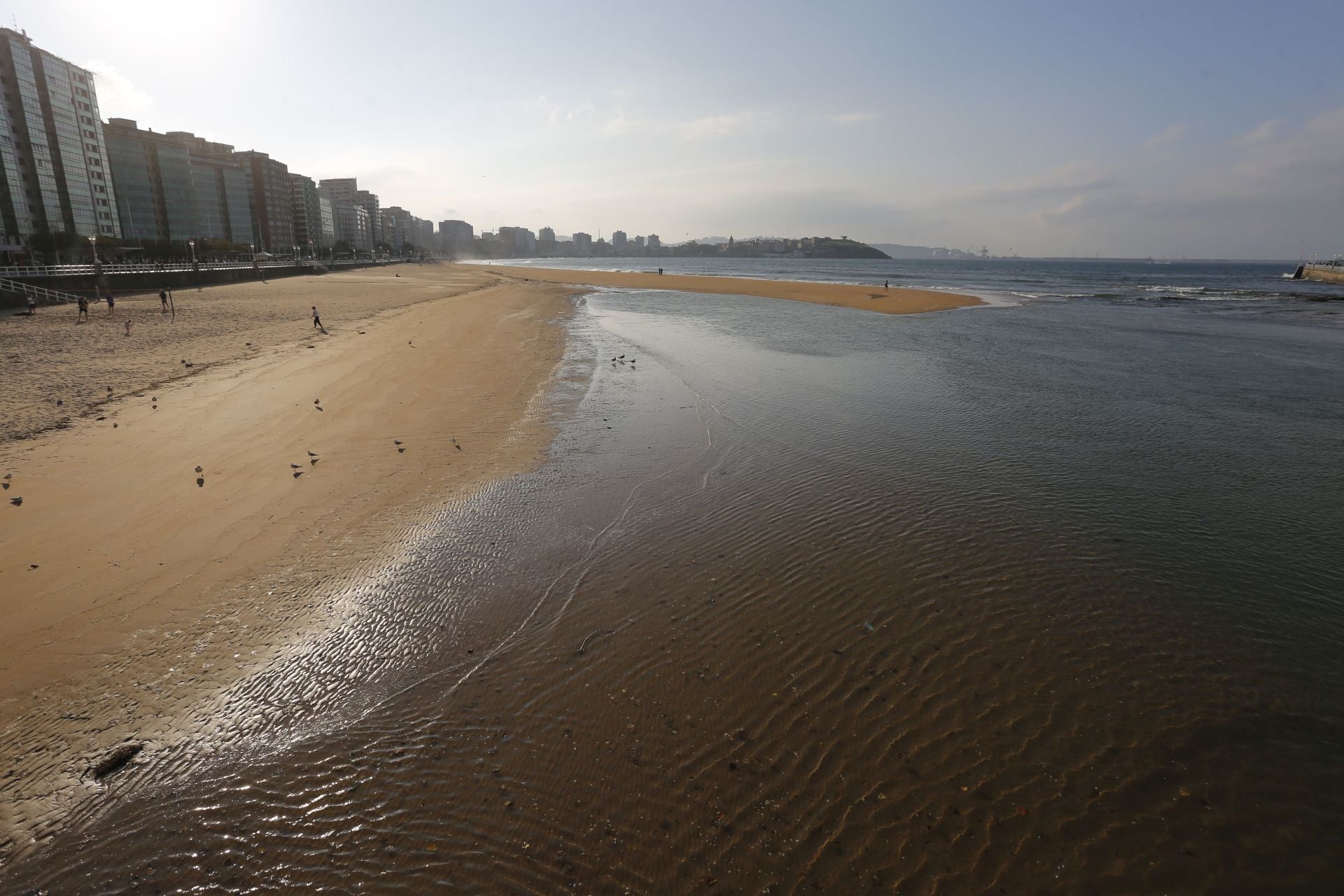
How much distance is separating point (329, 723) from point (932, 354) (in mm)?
23806

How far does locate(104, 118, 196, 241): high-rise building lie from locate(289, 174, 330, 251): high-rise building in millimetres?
47193

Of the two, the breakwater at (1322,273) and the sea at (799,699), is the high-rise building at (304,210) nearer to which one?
the sea at (799,699)

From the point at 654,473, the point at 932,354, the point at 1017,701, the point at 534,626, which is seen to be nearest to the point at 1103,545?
the point at 1017,701

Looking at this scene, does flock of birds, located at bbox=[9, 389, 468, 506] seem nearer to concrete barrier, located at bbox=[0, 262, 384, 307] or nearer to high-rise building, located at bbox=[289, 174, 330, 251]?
concrete barrier, located at bbox=[0, 262, 384, 307]

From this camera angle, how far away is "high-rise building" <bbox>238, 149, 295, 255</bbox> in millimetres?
146500

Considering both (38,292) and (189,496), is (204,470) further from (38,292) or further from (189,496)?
(38,292)

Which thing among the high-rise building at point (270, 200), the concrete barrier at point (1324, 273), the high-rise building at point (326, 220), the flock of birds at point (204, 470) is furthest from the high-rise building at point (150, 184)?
the concrete barrier at point (1324, 273)

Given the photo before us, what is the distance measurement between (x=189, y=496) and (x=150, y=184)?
138 m

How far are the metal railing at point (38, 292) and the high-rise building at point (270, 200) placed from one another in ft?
397

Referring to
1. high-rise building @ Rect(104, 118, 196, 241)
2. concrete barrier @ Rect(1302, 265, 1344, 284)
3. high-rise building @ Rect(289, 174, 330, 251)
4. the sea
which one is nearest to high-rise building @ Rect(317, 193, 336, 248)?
high-rise building @ Rect(289, 174, 330, 251)

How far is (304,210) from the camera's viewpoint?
166 metres

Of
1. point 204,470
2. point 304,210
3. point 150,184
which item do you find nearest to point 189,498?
point 204,470

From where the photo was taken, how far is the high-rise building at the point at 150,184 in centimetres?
10019

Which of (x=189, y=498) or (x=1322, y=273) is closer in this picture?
(x=189, y=498)
